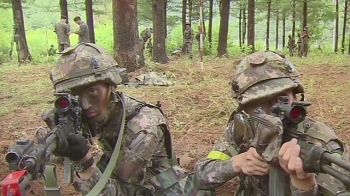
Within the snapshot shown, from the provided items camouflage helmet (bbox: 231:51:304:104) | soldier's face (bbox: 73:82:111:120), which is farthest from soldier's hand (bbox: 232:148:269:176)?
soldier's face (bbox: 73:82:111:120)

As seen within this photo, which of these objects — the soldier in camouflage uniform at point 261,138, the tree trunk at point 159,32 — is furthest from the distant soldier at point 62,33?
the soldier in camouflage uniform at point 261,138

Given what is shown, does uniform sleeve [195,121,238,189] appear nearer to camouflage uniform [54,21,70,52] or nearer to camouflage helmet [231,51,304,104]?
camouflage helmet [231,51,304,104]

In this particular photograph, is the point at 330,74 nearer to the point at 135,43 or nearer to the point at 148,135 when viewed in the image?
the point at 135,43

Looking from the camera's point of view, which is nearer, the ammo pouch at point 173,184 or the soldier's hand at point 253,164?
the soldier's hand at point 253,164

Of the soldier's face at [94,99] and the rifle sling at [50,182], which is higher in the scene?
the soldier's face at [94,99]

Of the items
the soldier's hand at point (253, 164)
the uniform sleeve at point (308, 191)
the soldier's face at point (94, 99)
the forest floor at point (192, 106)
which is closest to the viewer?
the uniform sleeve at point (308, 191)

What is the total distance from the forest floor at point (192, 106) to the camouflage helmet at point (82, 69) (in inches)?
69.3

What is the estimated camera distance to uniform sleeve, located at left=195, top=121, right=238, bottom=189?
2.80 meters

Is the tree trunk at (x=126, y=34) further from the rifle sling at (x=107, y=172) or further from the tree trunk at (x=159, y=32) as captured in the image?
the rifle sling at (x=107, y=172)

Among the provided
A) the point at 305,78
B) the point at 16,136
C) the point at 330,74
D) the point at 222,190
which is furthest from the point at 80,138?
the point at 330,74

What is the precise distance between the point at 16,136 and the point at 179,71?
4.66m

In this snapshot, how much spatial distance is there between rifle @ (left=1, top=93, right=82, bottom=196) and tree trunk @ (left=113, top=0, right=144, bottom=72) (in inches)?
263

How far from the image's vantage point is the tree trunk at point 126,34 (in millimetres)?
9180

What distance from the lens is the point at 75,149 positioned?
8.18 ft
